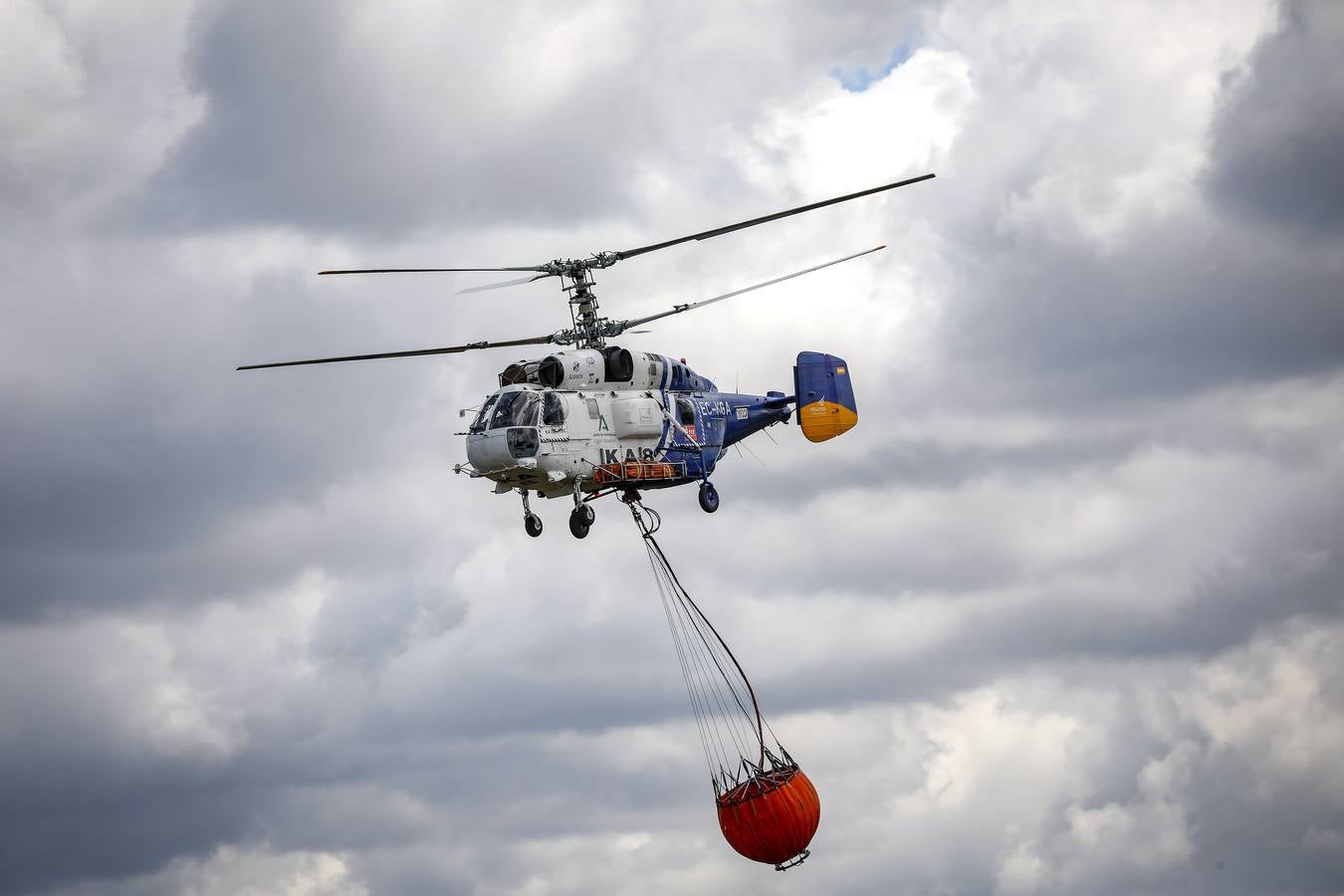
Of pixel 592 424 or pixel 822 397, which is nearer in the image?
pixel 592 424

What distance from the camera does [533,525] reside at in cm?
4912

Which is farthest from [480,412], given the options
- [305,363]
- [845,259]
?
[845,259]

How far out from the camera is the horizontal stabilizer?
192ft

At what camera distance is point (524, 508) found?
49.5 metres

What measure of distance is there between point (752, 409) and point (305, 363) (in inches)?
636

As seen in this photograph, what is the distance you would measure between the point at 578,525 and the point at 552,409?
358cm

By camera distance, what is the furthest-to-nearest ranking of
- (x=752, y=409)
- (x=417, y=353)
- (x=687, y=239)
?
(x=752, y=409)
(x=417, y=353)
(x=687, y=239)

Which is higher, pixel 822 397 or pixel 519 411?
pixel 822 397

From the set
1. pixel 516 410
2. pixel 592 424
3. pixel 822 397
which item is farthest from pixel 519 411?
pixel 822 397

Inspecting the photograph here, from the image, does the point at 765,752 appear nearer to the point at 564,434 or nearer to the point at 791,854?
the point at 791,854

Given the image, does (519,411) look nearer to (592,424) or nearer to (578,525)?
(592,424)

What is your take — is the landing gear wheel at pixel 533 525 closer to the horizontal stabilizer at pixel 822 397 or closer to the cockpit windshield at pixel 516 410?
the cockpit windshield at pixel 516 410

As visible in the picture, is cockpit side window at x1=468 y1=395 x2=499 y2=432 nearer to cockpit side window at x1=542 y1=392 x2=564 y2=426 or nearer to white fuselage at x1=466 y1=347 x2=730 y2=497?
white fuselage at x1=466 y1=347 x2=730 y2=497

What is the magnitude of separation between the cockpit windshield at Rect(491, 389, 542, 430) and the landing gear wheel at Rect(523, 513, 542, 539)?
2852 millimetres
